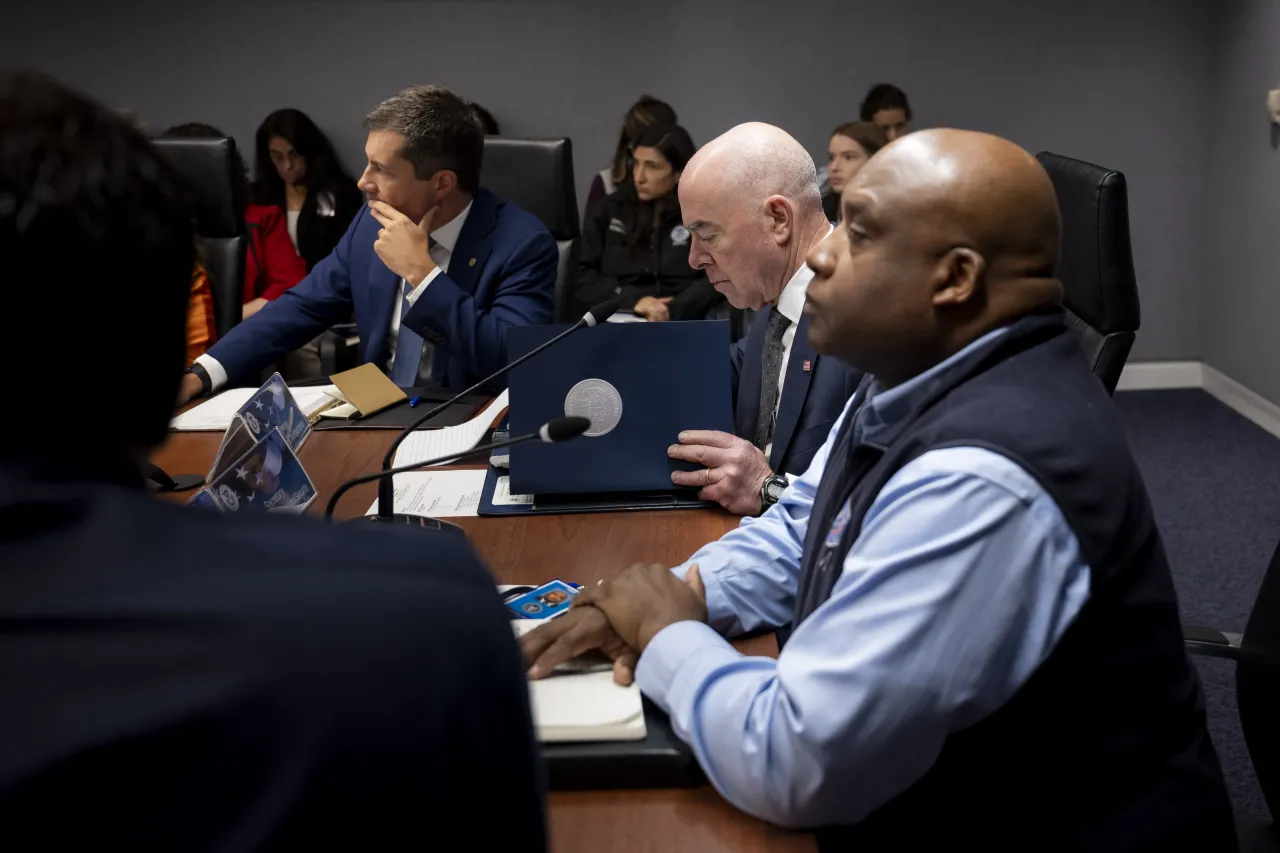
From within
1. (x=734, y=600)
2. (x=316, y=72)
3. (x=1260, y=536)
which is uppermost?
(x=316, y=72)

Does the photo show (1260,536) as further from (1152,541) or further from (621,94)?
(621,94)

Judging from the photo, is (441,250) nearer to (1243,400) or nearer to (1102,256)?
(1102,256)

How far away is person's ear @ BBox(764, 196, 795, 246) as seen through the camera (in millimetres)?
1897

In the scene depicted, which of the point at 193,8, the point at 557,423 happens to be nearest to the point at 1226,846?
the point at 557,423

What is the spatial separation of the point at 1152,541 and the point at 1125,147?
4326 mm

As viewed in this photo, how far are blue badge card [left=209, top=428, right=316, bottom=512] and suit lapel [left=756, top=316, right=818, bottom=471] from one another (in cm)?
69

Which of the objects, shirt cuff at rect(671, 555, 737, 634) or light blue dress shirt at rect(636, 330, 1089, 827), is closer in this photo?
light blue dress shirt at rect(636, 330, 1089, 827)

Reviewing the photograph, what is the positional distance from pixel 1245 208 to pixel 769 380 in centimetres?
332

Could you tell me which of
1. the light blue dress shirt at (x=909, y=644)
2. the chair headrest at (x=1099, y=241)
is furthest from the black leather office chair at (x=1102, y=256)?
the light blue dress shirt at (x=909, y=644)

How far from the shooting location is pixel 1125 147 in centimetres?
482

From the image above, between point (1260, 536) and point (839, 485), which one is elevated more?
point (839, 485)

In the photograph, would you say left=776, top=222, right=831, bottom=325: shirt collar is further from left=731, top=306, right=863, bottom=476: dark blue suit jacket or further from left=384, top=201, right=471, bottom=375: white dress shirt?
left=384, top=201, right=471, bottom=375: white dress shirt

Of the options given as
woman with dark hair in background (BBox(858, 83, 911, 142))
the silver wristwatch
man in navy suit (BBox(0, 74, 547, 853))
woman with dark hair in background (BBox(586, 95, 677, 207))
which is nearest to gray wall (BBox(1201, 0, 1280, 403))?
woman with dark hair in background (BBox(858, 83, 911, 142))

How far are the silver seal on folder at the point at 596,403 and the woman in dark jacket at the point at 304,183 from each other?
332 centimetres
